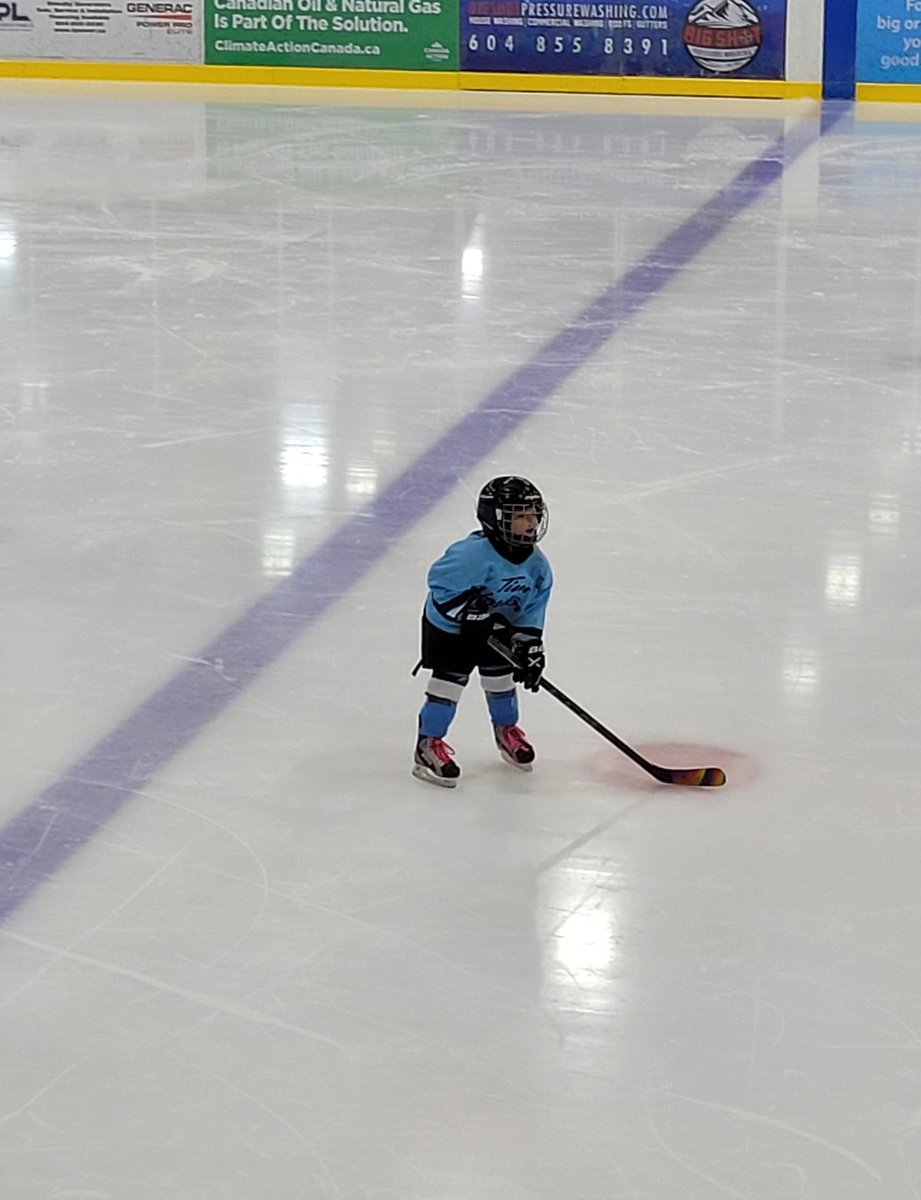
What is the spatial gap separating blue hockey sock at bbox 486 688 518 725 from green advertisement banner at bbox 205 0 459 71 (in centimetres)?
1318

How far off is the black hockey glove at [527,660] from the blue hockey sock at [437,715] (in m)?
0.23

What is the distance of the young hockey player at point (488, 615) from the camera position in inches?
142

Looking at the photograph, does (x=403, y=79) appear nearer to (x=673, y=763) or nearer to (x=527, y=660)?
(x=673, y=763)

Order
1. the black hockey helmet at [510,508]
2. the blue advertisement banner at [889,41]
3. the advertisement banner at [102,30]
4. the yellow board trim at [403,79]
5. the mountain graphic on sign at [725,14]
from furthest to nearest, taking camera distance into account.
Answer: the advertisement banner at [102,30] → the yellow board trim at [403,79] → the mountain graphic on sign at [725,14] → the blue advertisement banner at [889,41] → the black hockey helmet at [510,508]

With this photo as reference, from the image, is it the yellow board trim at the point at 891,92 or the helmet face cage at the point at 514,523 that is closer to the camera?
the helmet face cage at the point at 514,523

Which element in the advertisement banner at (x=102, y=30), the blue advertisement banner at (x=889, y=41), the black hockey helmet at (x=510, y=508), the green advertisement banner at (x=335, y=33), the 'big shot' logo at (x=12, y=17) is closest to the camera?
the black hockey helmet at (x=510, y=508)

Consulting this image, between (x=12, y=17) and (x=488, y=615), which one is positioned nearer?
(x=488, y=615)

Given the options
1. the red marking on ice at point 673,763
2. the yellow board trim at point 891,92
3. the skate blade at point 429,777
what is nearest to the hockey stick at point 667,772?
the red marking on ice at point 673,763

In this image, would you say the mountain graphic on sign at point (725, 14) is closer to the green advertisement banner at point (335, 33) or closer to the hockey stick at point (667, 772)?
the green advertisement banner at point (335, 33)

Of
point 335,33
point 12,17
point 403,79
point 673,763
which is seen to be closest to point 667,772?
point 673,763

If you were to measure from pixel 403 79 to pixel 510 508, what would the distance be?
44.2 ft

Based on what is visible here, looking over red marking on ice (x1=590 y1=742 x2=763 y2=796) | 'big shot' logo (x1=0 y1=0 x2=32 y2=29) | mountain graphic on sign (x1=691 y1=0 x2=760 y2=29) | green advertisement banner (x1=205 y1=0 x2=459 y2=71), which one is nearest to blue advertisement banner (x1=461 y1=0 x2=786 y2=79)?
mountain graphic on sign (x1=691 y1=0 x2=760 y2=29)

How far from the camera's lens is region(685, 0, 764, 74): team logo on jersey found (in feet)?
51.2

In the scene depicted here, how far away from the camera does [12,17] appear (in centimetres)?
1697
